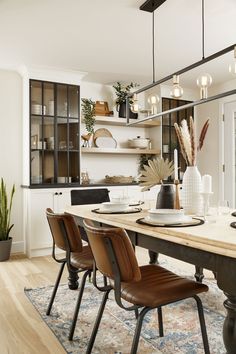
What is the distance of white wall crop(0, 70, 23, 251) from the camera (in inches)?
168

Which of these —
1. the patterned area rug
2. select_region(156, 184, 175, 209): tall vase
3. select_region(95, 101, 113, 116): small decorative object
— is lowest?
the patterned area rug

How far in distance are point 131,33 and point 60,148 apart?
1.83 m

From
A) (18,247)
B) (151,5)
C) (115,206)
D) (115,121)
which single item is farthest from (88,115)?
(115,206)

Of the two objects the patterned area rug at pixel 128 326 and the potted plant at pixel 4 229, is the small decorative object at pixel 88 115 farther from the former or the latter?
the patterned area rug at pixel 128 326

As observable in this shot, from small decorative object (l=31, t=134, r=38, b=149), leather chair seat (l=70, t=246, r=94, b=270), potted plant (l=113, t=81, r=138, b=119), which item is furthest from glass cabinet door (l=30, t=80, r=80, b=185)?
leather chair seat (l=70, t=246, r=94, b=270)

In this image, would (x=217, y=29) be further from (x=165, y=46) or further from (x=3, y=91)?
(x=3, y=91)

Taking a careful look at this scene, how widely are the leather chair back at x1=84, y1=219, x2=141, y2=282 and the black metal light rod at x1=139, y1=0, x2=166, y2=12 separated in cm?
196

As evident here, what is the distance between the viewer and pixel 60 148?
14.5ft

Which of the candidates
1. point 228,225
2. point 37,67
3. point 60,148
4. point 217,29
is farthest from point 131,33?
point 228,225

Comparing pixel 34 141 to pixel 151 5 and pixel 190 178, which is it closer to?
pixel 151 5

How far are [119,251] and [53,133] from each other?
3166 millimetres

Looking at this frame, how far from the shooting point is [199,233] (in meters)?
1.52

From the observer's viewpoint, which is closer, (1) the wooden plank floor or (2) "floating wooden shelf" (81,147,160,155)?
(1) the wooden plank floor

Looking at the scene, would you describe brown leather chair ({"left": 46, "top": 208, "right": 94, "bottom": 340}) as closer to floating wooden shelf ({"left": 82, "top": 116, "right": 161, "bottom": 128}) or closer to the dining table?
the dining table
